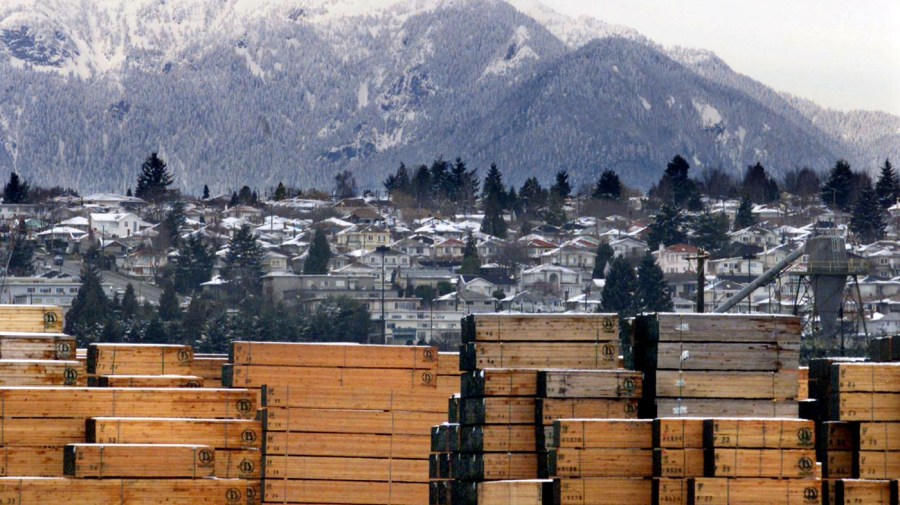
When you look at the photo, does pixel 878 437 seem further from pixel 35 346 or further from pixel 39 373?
pixel 35 346

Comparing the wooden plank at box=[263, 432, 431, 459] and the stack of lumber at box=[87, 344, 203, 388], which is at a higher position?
the stack of lumber at box=[87, 344, 203, 388]

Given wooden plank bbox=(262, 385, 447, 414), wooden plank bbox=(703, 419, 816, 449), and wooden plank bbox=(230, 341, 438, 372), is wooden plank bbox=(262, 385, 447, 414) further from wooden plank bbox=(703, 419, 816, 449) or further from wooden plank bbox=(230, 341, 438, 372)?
wooden plank bbox=(703, 419, 816, 449)

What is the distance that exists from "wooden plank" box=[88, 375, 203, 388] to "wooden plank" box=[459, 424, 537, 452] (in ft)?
18.7

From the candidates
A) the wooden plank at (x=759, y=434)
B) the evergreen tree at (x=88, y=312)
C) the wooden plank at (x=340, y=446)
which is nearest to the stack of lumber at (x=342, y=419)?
the wooden plank at (x=340, y=446)

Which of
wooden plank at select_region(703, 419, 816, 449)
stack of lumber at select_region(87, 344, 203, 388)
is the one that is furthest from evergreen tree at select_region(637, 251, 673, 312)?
wooden plank at select_region(703, 419, 816, 449)

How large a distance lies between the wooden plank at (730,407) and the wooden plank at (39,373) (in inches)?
322

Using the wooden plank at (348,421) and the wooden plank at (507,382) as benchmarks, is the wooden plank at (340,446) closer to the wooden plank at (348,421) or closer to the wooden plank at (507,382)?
the wooden plank at (348,421)

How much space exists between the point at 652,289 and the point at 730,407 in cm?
14729

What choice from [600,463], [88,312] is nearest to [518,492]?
[600,463]

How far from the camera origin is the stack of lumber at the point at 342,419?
30.8m

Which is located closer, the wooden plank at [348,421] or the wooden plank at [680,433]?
the wooden plank at [680,433]

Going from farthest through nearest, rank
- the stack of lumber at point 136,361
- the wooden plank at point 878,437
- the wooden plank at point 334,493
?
the stack of lumber at point 136,361
the wooden plank at point 334,493
the wooden plank at point 878,437

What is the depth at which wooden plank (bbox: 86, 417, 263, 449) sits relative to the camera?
28.2 metres

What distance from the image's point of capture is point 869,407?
2662cm
